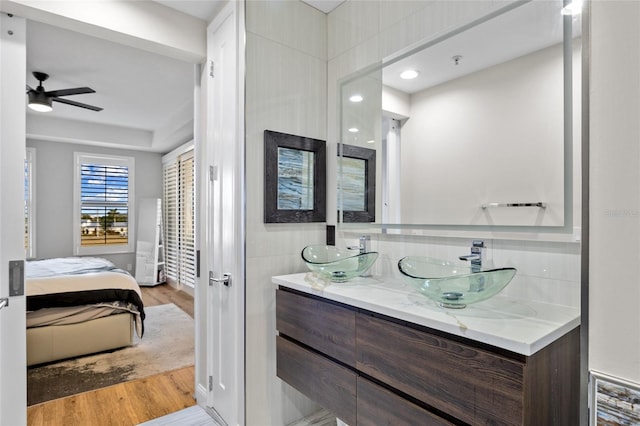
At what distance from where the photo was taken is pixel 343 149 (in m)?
2.14

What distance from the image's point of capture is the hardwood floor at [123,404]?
2172 millimetres

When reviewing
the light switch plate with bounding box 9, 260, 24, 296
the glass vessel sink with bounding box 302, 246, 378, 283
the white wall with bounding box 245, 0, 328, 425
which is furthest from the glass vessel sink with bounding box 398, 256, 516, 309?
the light switch plate with bounding box 9, 260, 24, 296

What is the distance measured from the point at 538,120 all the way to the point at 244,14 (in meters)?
1.56

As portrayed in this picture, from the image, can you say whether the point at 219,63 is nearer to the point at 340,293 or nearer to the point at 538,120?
the point at 340,293

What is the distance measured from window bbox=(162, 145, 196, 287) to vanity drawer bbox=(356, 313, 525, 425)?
167 inches

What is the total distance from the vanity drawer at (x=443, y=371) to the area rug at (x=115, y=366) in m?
2.28

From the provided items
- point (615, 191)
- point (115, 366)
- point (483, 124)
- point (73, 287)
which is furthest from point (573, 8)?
point (73, 287)

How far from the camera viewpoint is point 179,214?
581cm

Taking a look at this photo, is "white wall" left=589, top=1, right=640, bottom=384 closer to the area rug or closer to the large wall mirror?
the large wall mirror

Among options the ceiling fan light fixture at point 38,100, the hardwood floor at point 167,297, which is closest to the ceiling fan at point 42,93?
the ceiling fan light fixture at point 38,100

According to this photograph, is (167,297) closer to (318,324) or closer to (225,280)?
(225,280)

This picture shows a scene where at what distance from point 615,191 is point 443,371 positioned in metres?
0.71

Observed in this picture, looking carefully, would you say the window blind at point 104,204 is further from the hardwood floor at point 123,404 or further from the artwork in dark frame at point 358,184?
the artwork in dark frame at point 358,184

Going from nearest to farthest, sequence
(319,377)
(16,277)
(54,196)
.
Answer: (319,377) < (16,277) < (54,196)
